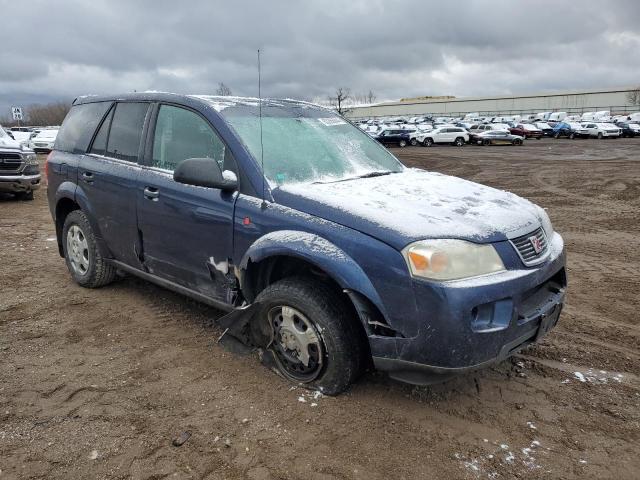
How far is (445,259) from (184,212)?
1988 mm

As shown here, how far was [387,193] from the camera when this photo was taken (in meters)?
3.41

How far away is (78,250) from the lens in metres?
5.29

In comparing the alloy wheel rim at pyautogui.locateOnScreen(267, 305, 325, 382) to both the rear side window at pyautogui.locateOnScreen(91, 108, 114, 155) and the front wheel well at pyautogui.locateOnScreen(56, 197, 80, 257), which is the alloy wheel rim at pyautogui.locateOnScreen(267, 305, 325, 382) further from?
the front wheel well at pyautogui.locateOnScreen(56, 197, 80, 257)

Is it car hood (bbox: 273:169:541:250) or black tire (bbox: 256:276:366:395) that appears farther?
black tire (bbox: 256:276:366:395)

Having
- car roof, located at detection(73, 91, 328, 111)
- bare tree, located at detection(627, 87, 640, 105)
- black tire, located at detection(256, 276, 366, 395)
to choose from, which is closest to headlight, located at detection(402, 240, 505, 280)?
black tire, located at detection(256, 276, 366, 395)

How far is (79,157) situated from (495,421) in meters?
4.32

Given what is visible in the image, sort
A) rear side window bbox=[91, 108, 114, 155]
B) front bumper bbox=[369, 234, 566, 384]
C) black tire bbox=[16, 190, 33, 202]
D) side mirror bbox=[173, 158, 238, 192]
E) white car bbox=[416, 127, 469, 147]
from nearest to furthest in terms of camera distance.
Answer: front bumper bbox=[369, 234, 566, 384] → side mirror bbox=[173, 158, 238, 192] → rear side window bbox=[91, 108, 114, 155] → black tire bbox=[16, 190, 33, 202] → white car bbox=[416, 127, 469, 147]

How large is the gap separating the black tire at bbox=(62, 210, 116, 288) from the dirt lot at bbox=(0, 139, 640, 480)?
0.21 metres

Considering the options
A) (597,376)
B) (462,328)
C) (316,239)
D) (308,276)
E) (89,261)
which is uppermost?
(316,239)

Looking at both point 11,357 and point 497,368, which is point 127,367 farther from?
point 497,368

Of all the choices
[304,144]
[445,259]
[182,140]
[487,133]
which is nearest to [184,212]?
[182,140]

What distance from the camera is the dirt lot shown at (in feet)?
8.97

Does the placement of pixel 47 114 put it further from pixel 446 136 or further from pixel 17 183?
pixel 17 183

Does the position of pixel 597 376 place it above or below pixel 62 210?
below
